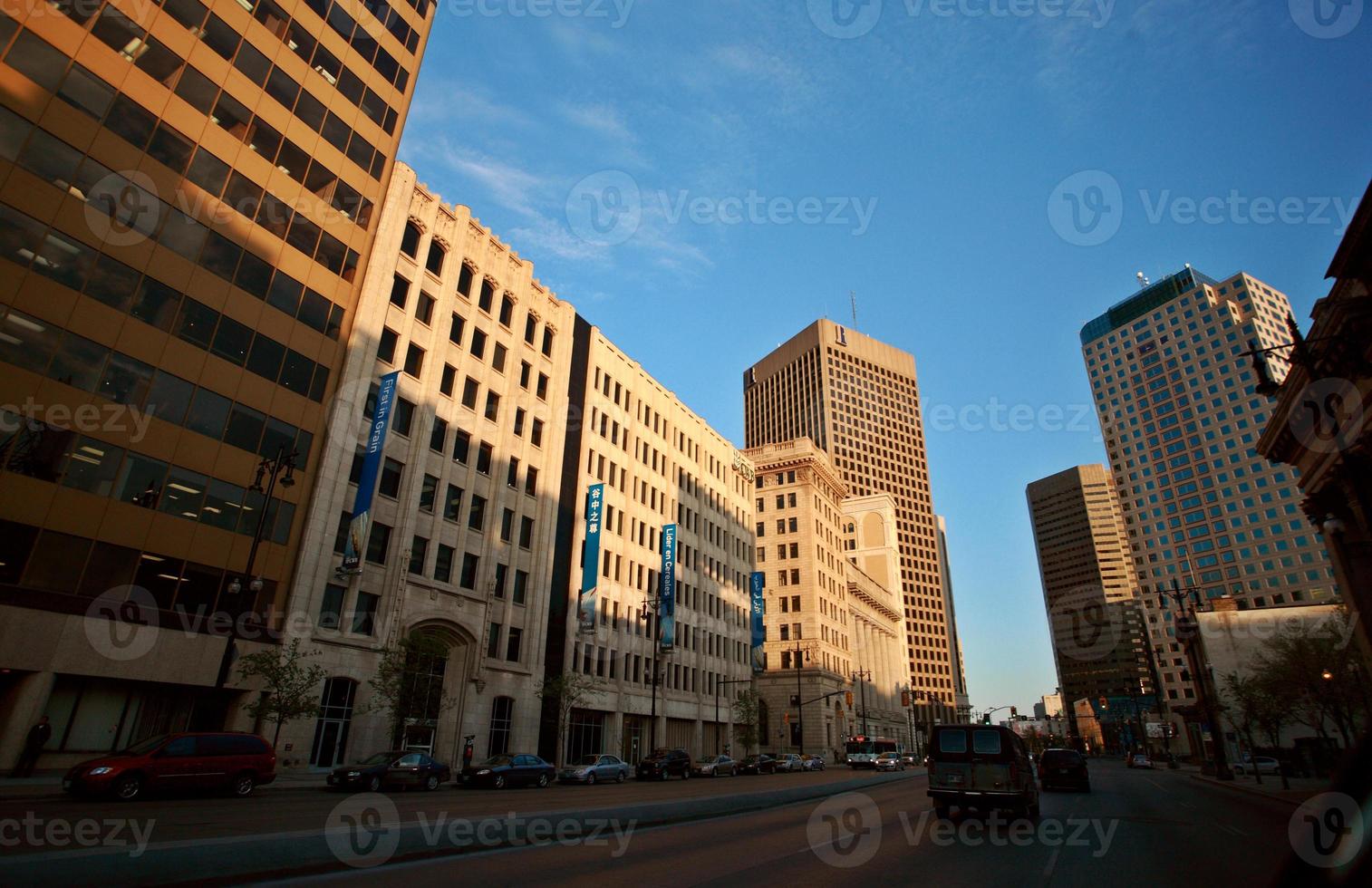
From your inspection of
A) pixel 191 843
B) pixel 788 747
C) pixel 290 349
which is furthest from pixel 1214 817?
pixel 788 747

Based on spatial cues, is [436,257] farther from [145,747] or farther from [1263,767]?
[1263,767]

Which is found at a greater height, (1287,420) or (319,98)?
(319,98)

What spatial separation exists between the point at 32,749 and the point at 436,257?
30914 millimetres

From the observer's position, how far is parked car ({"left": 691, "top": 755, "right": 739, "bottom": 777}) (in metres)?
46.7

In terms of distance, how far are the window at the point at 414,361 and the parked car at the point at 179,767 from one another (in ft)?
75.8

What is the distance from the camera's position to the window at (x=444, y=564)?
39.9 m

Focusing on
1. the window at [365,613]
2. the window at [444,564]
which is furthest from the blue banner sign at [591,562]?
the window at [365,613]

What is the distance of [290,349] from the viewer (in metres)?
34.0

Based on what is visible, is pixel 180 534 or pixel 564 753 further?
pixel 564 753

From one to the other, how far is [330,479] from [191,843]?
91.1 ft

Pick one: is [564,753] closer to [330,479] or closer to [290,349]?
[330,479]

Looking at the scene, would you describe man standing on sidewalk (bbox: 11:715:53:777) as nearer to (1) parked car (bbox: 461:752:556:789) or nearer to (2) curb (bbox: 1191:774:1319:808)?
(1) parked car (bbox: 461:752:556:789)

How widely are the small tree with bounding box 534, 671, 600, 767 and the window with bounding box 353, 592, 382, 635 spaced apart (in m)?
12.9

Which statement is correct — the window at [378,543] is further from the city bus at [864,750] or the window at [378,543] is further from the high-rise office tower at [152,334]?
the city bus at [864,750]
